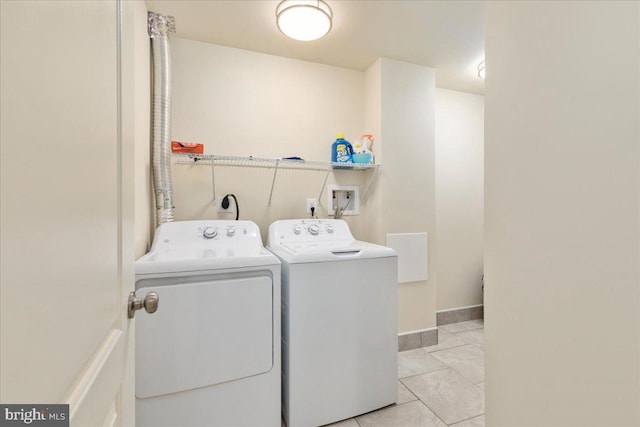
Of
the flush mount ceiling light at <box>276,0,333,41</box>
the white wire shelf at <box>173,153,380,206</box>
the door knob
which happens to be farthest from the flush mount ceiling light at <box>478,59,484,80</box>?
the door knob

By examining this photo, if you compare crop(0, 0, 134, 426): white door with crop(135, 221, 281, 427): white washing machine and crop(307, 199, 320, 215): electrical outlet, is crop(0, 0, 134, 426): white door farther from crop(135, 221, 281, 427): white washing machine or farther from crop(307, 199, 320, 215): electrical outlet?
crop(307, 199, 320, 215): electrical outlet

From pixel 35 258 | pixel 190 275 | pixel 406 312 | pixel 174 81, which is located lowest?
pixel 406 312

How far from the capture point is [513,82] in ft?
2.84

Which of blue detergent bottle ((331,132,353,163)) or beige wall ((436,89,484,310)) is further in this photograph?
beige wall ((436,89,484,310))

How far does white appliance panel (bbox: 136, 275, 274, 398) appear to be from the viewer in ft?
4.26

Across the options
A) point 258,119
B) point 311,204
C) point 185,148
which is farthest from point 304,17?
point 311,204

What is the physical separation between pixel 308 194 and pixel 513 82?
5.80 ft

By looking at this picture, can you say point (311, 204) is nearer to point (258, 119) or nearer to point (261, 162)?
point (261, 162)

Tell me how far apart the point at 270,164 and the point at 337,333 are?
1418 mm

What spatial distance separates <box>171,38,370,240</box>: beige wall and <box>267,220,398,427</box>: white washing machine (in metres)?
0.76

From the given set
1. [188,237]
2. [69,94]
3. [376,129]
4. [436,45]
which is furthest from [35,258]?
[436,45]

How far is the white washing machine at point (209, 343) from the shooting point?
130 cm

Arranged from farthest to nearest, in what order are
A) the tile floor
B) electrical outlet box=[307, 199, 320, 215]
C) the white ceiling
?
electrical outlet box=[307, 199, 320, 215] → the white ceiling → the tile floor

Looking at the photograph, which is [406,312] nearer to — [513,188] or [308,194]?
[308,194]
